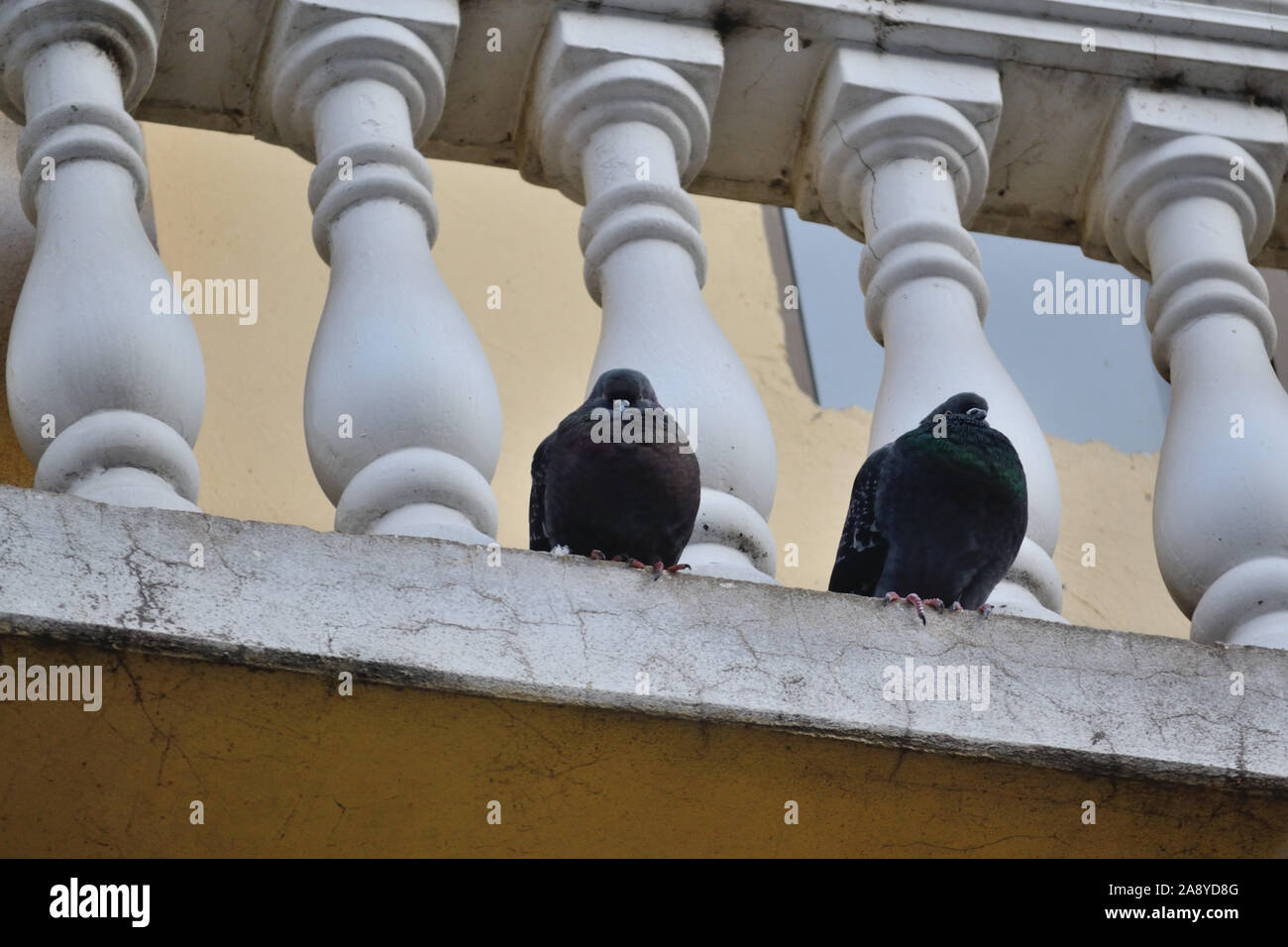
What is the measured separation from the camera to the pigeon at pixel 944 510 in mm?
3273

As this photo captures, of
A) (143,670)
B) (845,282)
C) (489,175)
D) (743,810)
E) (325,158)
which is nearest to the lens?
(143,670)

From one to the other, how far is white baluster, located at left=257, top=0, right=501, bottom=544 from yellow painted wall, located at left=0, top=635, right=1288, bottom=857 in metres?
0.34

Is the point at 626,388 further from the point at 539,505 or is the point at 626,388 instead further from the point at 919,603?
the point at 919,603

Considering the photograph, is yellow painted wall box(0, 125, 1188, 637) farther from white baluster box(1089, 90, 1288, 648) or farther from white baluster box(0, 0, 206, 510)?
white baluster box(1089, 90, 1288, 648)

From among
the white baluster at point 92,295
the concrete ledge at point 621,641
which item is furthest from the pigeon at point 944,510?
the white baluster at point 92,295

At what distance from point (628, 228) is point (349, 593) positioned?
101 cm

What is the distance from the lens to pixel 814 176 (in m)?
4.13

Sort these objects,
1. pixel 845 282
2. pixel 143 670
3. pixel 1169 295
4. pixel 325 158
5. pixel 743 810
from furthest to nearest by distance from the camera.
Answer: pixel 845 282 < pixel 1169 295 < pixel 325 158 < pixel 743 810 < pixel 143 670

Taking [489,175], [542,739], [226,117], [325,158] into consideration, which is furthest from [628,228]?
[489,175]

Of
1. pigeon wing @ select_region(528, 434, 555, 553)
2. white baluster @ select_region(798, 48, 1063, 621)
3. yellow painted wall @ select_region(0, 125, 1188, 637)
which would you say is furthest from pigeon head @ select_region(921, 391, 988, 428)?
yellow painted wall @ select_region(0, 125, 1188, 637)

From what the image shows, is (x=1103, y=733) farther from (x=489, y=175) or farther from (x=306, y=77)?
(x=489, y=175)

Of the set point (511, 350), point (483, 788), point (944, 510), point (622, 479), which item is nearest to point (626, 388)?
point (622, 479)

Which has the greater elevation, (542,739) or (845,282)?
(845,282)

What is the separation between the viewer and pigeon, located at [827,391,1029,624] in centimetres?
327
